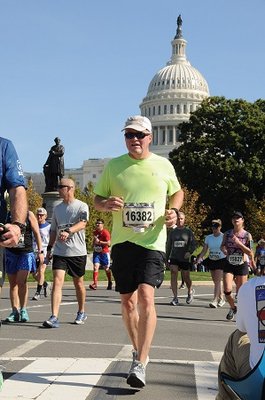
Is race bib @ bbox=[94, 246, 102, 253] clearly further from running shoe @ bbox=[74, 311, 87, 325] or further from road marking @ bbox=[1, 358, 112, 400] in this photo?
road marking @ bbox=[1, 358, 112, 400]

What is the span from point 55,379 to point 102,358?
118 centimetres

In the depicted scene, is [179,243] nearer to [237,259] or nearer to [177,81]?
[237,259]

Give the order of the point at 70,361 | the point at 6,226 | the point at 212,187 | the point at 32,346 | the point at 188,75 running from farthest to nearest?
the point at 188,75 → the point at 212,187 → the point at 32,346 → the point at 70,361 → the point at 6,226

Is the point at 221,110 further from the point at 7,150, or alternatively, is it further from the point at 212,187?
the point at 7,150

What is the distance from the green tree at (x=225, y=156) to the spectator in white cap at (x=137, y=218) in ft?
188

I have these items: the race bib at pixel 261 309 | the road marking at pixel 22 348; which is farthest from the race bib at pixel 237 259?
the race bib at pixel 261 309

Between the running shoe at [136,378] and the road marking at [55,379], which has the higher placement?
the running shoe at [136,378]

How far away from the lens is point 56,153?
3097 cm

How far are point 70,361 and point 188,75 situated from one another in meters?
151

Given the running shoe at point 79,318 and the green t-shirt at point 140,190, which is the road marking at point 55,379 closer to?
the green t-shirt at point 140,190

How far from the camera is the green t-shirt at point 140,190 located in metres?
5.85

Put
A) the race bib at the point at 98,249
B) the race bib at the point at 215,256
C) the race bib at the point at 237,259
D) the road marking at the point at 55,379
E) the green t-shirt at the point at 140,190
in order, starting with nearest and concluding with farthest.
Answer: the road marking at the point at 55,379 → the green t-shirt at the point at 140,190 → the race bib at the point at 237,259 → the race bib at the point at 215,256 → the race bib at the point at 98,249

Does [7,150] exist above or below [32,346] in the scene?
above

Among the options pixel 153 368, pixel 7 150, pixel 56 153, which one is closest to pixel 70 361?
pixel 153 368
